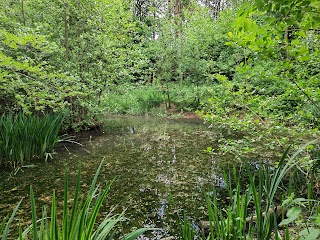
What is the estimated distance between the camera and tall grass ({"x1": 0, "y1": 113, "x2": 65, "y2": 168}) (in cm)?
374

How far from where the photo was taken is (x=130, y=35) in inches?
297

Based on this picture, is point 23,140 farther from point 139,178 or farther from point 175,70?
point 175,70

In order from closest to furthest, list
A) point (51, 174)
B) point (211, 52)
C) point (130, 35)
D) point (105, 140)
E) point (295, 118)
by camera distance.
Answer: point (295, 118) < point (51, 174) < point (105, 140) < point (130, 35) < point (211, 52)

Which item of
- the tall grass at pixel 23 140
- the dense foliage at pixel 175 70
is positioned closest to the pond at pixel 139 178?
the tall grass at pixel 23 140

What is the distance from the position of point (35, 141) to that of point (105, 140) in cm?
213

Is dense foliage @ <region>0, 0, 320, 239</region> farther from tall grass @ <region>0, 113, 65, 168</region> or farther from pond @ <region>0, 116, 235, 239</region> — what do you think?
pond @ <region>0, 116, 235, 239</region>

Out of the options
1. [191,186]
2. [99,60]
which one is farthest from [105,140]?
[191,186]

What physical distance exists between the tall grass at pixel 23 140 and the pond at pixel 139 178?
10.2 inches

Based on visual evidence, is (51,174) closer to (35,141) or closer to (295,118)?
(35,141)

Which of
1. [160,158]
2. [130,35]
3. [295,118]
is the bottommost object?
[160,158]

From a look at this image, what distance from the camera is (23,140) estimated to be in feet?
12.8

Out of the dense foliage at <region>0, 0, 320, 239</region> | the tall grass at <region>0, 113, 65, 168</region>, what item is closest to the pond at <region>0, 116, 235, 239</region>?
the tall grass at <region>0, 113, 65, 168</region>

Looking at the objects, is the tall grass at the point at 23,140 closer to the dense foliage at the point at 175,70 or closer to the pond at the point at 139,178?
the dense foliage at the point at 175,70

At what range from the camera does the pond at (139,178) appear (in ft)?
8.30
